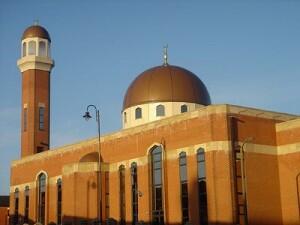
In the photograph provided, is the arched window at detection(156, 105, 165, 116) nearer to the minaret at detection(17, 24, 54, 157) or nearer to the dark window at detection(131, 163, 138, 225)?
the dark window at detection(131, 163, 138, 225)

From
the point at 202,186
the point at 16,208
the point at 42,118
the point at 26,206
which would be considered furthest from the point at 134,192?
the point at 16,208

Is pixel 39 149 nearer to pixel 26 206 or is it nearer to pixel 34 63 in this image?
pixel 26 206

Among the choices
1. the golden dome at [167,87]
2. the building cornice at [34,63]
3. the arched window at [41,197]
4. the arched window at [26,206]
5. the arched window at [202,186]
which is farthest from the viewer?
the building cornice at [34,63]

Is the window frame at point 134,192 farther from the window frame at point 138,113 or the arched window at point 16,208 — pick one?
the arched window at point 16,208

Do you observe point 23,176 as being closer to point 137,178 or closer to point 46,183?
point 46,183

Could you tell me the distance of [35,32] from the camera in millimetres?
57469

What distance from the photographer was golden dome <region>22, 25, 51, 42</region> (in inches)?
2262

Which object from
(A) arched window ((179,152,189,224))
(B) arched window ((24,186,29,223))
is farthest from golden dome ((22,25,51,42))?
(A) arched window ((179,152,189,224))

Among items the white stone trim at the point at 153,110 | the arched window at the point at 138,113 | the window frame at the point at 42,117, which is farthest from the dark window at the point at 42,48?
the arched window at the point at 138,113

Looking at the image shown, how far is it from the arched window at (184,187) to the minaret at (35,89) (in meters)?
20.6

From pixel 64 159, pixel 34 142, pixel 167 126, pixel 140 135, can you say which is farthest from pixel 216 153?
pixel 34 142

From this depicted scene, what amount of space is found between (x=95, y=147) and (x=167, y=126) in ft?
29.8

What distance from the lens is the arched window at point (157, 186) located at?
1630 inches

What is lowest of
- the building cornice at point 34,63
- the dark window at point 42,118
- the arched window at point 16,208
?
the arched window at point 16,208
